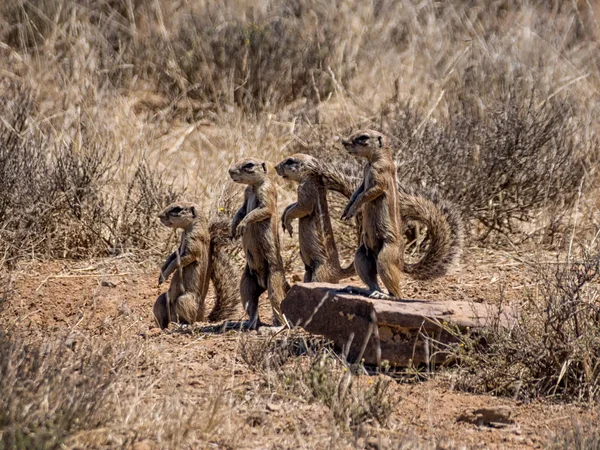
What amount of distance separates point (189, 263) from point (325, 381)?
2.52 m

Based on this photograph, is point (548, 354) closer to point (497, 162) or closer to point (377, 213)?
point (377, 213)

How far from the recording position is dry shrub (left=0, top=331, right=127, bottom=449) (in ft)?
14.3

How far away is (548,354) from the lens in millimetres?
6188

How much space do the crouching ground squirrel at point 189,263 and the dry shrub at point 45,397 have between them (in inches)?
99.0

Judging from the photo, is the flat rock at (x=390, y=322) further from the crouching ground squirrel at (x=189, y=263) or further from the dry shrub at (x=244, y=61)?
the dry shrub at (x=244, y=61)

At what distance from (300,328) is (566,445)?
268 centimetres

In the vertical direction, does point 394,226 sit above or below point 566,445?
above

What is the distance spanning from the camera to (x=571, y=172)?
1114 centimetres

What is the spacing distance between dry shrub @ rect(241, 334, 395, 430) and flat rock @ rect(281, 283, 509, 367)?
0.54 feet

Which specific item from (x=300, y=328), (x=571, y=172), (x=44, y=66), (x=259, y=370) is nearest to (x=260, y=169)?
(x=300, y=328)

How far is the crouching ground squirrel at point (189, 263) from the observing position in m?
A: 7.84

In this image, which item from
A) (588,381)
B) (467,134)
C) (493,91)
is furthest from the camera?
(493,91)

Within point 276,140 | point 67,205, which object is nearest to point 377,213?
point 67,205

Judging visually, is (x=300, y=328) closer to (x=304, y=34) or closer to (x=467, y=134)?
(x=467, y=134)
